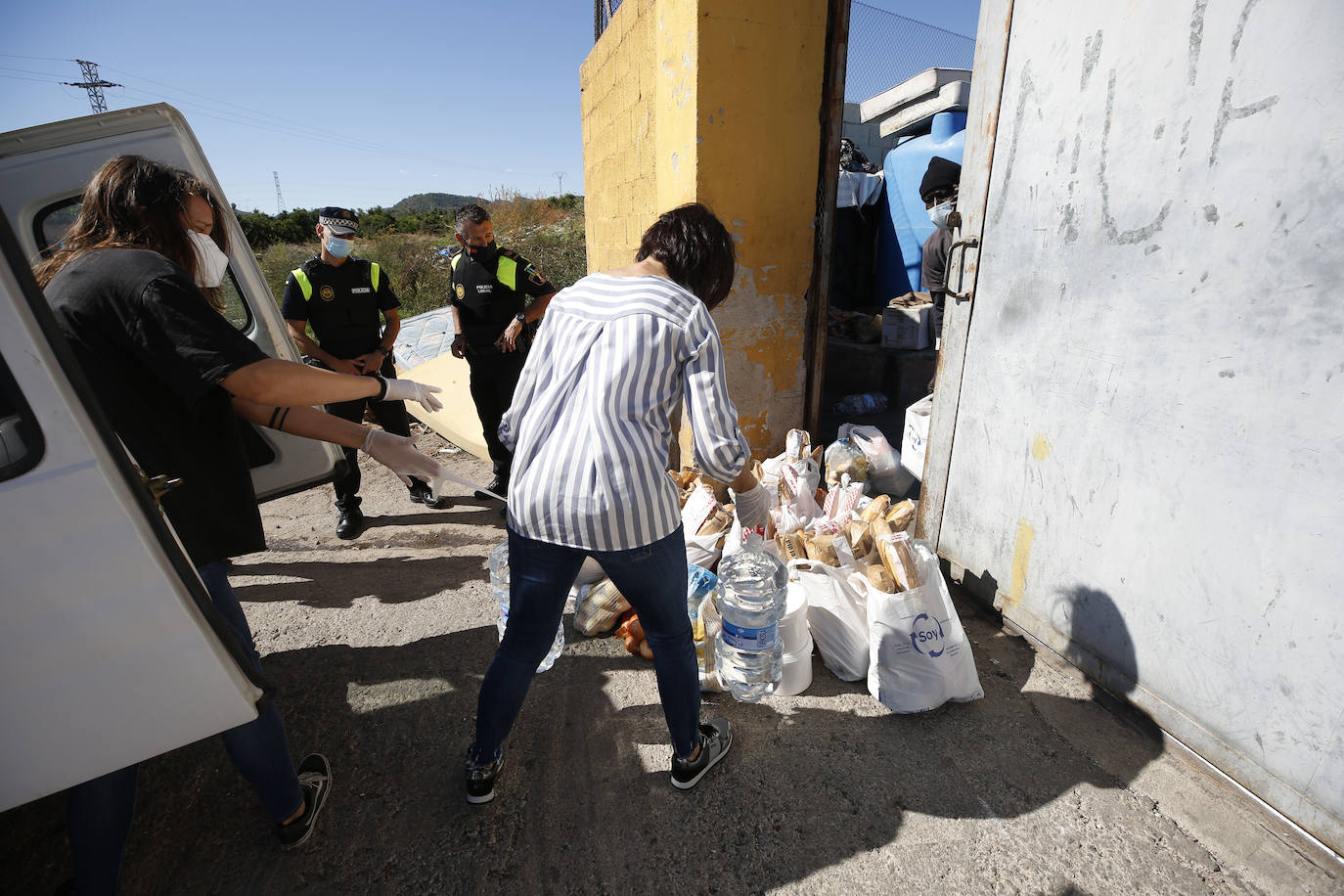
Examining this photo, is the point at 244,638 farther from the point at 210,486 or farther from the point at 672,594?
the point at 672,594

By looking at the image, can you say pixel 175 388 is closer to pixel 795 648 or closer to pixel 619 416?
pixel 619 416

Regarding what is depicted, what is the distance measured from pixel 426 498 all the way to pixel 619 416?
3174 mm

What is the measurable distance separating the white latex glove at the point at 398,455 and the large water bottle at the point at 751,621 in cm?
107

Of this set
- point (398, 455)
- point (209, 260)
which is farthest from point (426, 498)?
point (398, 455)

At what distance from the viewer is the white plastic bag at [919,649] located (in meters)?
2.07

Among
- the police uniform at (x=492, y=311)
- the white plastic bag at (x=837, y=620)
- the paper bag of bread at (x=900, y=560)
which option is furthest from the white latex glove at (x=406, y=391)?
the police uniform at (x=492, y=311)

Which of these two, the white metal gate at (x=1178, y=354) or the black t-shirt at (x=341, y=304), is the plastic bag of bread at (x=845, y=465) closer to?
the white metal gate at (x=1178, y=354)

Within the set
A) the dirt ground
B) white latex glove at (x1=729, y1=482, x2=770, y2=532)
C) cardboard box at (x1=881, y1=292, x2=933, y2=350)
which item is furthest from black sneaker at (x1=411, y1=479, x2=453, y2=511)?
cardboard box at (x1=881, y1=292, x2=933, y2=350)

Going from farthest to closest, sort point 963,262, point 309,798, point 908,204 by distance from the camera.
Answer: point 908,204
point 963,262
point 309,798

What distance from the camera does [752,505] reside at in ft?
6.42

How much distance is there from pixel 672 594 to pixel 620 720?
0.82m

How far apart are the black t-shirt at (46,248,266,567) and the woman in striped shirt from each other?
2.32 ft

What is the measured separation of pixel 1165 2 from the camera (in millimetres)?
1716

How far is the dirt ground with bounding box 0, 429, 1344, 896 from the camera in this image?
167 cm
